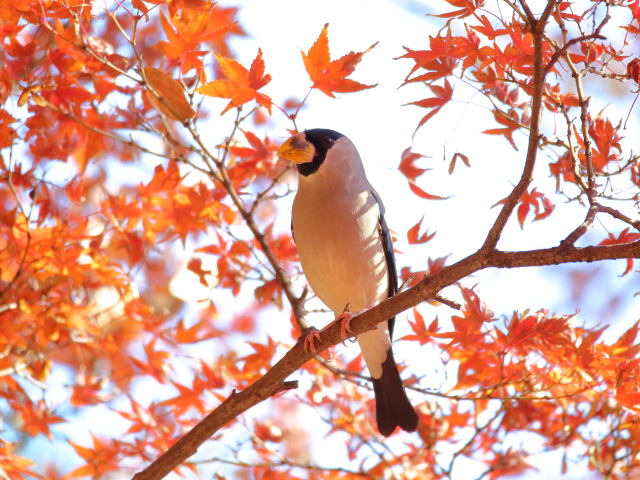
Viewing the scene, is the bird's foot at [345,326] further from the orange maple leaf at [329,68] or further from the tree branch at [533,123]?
the orange maple leaf at [329,68]

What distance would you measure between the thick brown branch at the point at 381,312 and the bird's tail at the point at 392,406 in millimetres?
910

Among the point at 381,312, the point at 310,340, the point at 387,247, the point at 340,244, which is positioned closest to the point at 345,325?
the point at 310,340

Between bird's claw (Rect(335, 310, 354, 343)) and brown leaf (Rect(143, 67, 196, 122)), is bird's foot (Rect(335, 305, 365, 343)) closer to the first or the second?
bird's claw (Rect(335, 310, 354, 343))

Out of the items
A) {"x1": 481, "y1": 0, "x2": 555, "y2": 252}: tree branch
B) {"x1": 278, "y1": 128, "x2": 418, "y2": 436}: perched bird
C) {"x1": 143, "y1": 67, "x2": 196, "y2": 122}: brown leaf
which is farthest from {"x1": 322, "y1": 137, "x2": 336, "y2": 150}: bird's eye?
{"x1": 481, "y1": 0, "x2": 555, "y2": 252}: tree branch

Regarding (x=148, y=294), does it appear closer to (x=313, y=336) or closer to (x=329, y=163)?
(x=329, y=163)

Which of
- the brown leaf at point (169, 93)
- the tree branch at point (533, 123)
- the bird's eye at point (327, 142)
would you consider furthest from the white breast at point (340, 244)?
the tree branch at point (533, 123)

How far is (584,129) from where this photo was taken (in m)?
1.97

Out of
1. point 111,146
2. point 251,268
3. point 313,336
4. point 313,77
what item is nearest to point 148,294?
point 111,146

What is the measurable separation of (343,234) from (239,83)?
1.05 m

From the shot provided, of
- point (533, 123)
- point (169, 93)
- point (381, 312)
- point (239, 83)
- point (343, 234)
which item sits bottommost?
point (381, 312)

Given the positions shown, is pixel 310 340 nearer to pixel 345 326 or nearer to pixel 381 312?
pixel 345 326

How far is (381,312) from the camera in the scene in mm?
2258

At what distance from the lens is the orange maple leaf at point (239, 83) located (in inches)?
87.2

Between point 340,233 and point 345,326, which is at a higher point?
point 340,233
